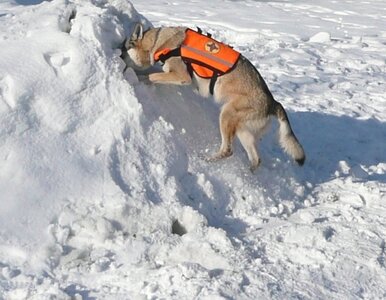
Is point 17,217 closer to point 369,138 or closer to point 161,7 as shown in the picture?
point 369,138

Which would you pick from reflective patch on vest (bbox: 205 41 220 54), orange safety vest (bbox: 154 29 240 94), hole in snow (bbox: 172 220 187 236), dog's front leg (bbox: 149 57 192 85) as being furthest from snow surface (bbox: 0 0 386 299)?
reflective patch on vest (bbox: 205 41 220 54)

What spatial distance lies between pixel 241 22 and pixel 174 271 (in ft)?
31.5

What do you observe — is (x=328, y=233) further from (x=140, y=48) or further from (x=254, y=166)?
(x=140, y=48)

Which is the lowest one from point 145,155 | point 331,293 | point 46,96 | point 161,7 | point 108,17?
point 161,7

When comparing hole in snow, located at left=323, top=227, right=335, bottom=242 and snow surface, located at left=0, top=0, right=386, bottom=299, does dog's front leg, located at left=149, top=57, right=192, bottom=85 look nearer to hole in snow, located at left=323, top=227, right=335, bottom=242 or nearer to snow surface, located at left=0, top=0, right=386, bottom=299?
snow surface, located at left=0, top=0, right=386, bottom=299

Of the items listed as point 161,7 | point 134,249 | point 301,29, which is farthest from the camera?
point 161,7

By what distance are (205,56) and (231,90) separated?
38 cm

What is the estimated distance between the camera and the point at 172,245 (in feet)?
15.9

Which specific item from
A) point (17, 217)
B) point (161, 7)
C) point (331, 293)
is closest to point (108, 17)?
point (17, 217)

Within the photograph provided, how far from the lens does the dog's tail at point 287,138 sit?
6391 millimetres

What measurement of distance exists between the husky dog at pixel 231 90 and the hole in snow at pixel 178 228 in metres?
1.04

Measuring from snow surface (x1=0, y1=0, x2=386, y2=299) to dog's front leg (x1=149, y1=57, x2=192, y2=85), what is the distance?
12cm

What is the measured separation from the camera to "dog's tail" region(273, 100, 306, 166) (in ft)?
21.0

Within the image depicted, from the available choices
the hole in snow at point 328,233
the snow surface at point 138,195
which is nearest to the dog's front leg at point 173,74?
the snow surface at point 138,195
